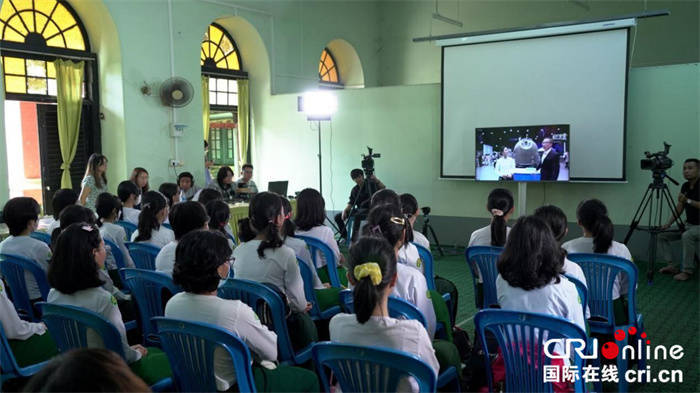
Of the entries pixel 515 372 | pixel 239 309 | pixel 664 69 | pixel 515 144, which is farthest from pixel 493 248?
pixel 664 69

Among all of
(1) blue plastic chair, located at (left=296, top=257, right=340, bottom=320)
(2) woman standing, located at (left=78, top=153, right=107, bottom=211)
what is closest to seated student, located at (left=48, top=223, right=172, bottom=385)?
(1) blue plastic chair, located at (left=296, top=257, right=340, bottom=320)

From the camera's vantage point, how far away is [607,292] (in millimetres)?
3027

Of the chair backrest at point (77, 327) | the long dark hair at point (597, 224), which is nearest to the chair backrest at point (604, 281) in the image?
the long dark hair at point (597, 224)

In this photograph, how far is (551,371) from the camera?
204 cm

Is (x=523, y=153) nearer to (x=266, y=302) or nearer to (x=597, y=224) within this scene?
(x=597, y=224)

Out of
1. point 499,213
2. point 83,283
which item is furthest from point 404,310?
point 499,213

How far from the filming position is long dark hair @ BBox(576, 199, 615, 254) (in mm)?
3215

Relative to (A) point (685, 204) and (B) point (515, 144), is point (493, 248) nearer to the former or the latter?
(A) point (685, 204)

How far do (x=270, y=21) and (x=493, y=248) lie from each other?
685 centimetres

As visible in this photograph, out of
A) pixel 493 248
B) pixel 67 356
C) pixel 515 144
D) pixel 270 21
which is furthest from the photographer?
pixel 270 21

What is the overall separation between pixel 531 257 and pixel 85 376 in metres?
1.87

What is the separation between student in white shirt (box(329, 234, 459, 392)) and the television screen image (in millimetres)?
5310

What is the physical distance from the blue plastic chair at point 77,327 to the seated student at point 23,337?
297 millimetres

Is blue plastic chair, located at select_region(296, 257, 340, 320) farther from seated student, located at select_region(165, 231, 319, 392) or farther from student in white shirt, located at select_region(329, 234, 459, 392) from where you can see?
student in white shirt, located at select_region(329, 234, 459, 392)
